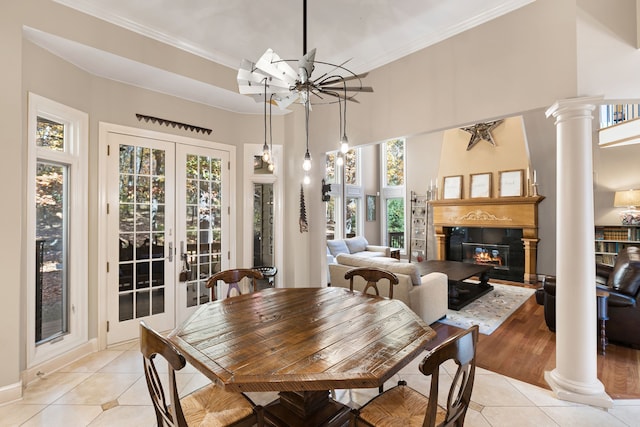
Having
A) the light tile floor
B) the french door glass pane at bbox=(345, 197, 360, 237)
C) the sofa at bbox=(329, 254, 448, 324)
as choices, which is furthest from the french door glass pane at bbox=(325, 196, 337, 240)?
the light tile floor

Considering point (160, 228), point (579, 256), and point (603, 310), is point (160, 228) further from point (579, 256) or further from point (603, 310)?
point (603, 310)

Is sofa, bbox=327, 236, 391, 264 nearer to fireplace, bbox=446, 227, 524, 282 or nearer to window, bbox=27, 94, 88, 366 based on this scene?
fireplace, bbox=446, 227, 524, 282

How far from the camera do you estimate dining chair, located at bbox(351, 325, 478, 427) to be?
118 cm

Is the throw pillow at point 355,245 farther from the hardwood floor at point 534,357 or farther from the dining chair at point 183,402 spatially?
the dining chair at point 183,402

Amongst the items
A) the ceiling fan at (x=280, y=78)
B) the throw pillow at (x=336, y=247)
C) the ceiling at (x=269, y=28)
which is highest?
the ceiling at (x=269, y=28)

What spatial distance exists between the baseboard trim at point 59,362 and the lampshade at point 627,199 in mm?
8213

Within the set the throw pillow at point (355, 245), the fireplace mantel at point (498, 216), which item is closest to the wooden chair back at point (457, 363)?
the throw pillow at point (355, 245)

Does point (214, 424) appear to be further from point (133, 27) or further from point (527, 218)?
point (527, 218)

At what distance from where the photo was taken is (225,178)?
406 centimetres

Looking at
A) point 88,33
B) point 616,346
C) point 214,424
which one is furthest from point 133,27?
point 616,346

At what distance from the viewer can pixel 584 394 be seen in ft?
7.36

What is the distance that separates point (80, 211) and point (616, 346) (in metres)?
→ 5.80

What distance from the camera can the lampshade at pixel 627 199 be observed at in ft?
Result: 17.0

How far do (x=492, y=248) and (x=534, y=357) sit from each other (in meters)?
4.40
